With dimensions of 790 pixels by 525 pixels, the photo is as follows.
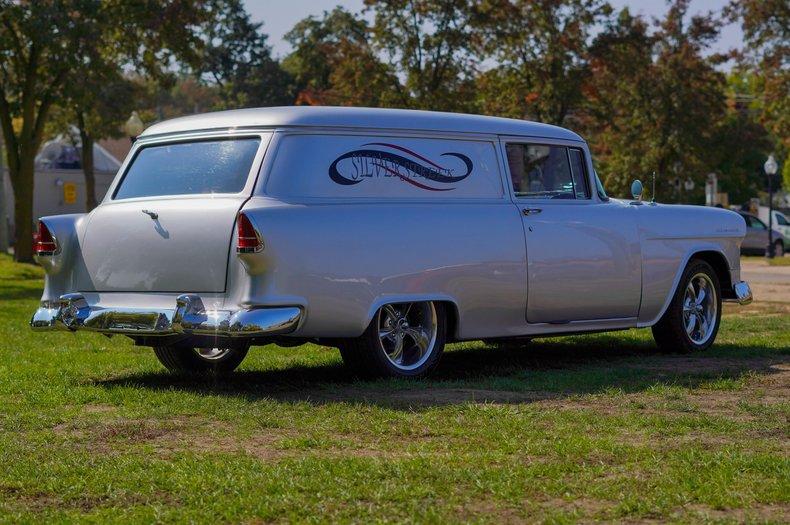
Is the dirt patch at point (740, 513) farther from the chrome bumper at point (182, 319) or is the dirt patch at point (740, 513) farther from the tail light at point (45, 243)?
the tail light at point (45, 243)

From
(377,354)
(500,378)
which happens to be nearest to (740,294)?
(500,378)

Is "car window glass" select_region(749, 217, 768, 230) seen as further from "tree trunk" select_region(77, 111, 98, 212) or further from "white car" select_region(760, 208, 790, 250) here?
"tree trunk" select_region(77, 111, 98, 212)

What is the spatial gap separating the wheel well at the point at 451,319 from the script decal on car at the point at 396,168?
79 centimetres

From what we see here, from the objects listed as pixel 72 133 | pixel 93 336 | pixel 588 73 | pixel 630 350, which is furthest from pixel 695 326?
pixel 72 133

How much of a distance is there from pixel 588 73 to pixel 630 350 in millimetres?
28782

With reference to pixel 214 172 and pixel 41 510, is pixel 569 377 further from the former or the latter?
pixel 41 510

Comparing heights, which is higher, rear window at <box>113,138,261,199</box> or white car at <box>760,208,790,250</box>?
rear window at <box>113,138,261,199</box>

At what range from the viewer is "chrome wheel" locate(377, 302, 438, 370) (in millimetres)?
8891

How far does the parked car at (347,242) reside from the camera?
8.21 meters

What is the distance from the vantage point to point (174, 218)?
850 centimetres

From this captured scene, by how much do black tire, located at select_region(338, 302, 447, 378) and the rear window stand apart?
1226 millimetres

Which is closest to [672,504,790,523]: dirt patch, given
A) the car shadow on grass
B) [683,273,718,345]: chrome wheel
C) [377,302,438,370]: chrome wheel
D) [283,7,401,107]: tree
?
the car shadow on grass

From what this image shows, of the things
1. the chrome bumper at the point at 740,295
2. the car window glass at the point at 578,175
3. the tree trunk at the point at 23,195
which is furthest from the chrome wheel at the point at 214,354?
the tree trunk at the point at 23,195

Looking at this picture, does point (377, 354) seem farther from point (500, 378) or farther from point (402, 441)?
point (402, 441)
